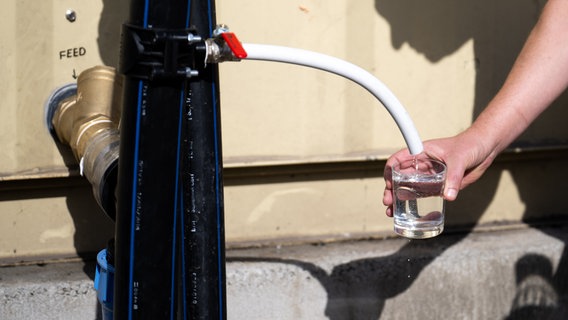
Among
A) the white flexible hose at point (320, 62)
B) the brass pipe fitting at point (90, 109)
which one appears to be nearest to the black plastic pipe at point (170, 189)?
the white flexible hose at point (320, 62)

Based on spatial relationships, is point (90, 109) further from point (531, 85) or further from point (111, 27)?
point (531, 85)

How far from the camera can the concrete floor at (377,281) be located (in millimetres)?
2777

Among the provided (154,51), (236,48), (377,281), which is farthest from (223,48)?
(377,281)

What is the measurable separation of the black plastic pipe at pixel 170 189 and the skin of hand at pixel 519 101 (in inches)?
17.9

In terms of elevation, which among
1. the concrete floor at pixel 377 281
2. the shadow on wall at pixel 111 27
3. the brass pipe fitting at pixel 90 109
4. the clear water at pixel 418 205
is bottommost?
the concrete floor at pixel 377 281

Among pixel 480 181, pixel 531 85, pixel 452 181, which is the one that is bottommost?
pixel 480 181

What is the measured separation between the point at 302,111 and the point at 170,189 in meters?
1.35

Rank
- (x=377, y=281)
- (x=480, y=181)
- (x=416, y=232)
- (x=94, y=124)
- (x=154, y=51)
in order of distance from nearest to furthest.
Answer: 1. (x=154, y=51)
2. (x=416, y=232)
3. (x=94, y=124)
4. (x=377, y=281)
5. (x=480, y=181)

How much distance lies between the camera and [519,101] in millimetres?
2148

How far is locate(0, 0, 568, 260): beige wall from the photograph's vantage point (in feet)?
9.27

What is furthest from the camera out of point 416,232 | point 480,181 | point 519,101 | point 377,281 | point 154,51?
point 480,181

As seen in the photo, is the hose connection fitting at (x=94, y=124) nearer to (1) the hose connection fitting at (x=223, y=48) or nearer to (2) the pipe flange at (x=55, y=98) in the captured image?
(2) the pipe flange at (x=55, y=98)

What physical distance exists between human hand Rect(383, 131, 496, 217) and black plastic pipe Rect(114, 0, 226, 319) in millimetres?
421

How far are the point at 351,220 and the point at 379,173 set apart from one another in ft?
0.70
